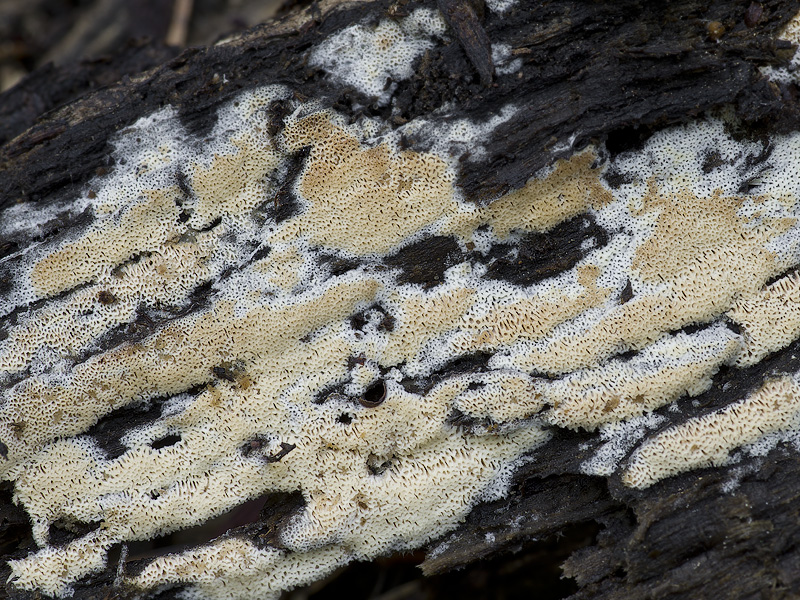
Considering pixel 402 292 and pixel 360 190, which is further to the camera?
pixel 402 292

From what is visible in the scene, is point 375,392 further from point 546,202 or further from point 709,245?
Answer: point 709,245

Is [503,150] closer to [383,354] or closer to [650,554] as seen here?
[383,354]

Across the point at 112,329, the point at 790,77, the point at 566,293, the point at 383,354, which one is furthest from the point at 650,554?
the point at 112,329

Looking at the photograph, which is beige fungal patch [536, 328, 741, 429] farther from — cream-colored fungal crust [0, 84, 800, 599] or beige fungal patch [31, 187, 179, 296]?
beige fungal patch [31, 187, 179, 296]

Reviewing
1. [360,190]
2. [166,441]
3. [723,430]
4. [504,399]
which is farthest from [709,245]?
[166,441]

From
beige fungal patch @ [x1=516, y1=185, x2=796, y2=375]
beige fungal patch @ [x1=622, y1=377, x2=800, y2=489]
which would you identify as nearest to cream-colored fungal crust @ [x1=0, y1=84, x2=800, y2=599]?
beige fungal patch @ [x1=516, y1=185, x2=796, y2=375]

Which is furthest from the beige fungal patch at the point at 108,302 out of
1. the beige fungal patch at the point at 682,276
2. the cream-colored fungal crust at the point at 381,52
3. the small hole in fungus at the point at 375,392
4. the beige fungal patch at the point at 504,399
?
the beige fungal patch at the point at 682,276
